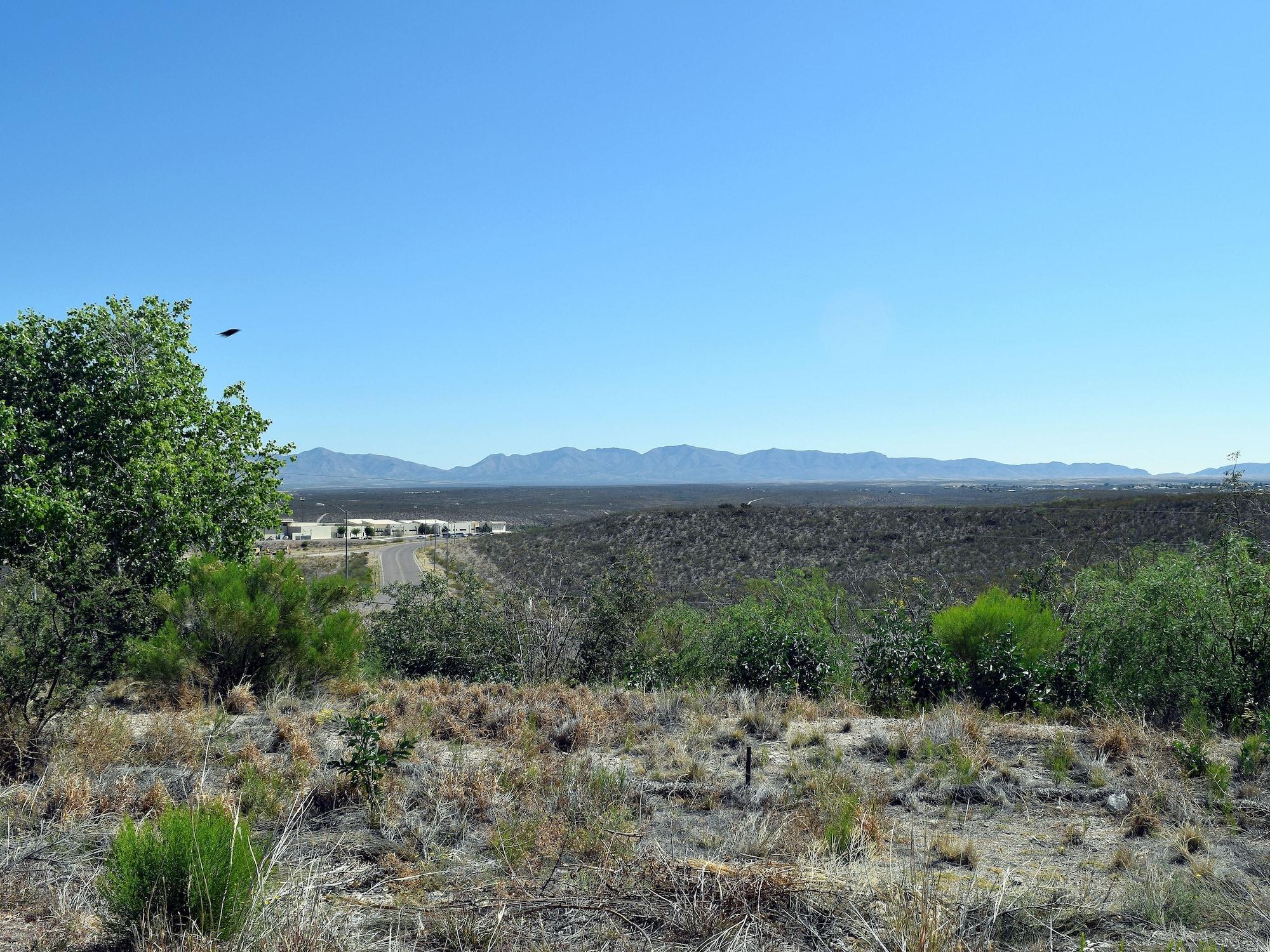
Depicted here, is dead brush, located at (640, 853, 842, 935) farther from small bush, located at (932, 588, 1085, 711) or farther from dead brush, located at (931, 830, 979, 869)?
small bush, located at (932, 588, 1085, 711)

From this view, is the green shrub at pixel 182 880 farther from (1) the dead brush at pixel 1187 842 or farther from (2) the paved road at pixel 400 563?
(2) the paved road at pixel 400 563

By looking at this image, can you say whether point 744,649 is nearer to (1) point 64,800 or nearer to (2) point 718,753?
(2) point 718,753

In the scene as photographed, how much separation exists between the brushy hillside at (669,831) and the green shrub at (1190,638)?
146 cm

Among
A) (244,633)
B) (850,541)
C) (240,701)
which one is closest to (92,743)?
(240,701)

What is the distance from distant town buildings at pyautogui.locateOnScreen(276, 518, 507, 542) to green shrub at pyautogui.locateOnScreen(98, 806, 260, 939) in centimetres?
9535

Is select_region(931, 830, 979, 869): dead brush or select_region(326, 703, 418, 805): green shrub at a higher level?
select_region(326, 703, 418, 805): green shrub

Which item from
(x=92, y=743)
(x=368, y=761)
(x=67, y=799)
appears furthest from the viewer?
(x=92, y=743)

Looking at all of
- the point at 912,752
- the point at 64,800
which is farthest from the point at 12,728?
the point at 912,752

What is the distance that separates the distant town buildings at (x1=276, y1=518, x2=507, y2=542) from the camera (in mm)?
99750

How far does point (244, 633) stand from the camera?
10.4 meters

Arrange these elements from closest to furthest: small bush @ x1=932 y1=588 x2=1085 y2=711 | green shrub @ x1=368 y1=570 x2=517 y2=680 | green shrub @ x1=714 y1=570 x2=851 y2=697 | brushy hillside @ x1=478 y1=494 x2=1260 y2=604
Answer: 1. small bush @ x1=932 y1=588 x2=1085 y2=711
2. green shrub @ x1=714 y1=570 x2=851 y2=697
3. green shrub @ x1=368 y1=570 x2=517 y2=680
4. brushy hillside @ x1=478 y1=494 x2=1260 y2=604

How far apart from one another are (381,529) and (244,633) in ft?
332

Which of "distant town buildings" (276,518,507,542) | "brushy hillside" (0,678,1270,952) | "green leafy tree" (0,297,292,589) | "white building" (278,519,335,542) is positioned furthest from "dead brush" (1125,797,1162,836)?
"distant town buildings" (276,518,507,542)

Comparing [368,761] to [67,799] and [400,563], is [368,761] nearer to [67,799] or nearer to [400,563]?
[67,799]
